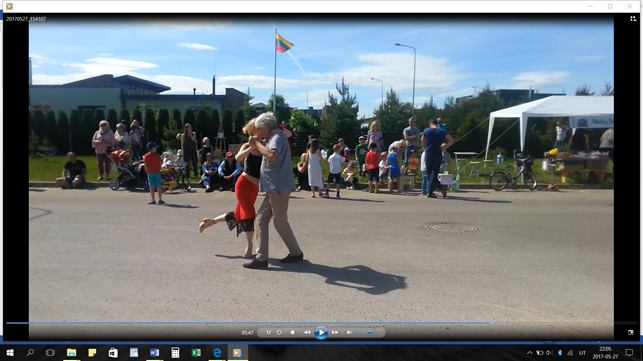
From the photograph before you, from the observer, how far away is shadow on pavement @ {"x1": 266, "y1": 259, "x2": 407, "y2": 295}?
3.41 meters

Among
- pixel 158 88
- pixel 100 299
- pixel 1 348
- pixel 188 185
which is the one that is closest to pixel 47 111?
pixel 158 88

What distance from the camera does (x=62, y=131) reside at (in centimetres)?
266

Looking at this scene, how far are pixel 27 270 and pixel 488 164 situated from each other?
10043 millimetres

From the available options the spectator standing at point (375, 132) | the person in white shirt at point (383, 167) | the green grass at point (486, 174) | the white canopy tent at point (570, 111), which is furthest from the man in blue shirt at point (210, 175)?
the white canopy tent at point (570, 111)

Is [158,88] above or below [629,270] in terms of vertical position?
above

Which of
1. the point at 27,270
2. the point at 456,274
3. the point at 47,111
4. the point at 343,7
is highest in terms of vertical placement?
the point at 343,7

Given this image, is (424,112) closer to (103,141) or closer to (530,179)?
(103,141)

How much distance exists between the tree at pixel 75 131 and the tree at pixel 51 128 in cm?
27

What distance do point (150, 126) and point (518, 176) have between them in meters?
8.15

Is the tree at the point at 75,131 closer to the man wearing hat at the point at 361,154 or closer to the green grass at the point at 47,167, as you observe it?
the green grass at the point at 47,167

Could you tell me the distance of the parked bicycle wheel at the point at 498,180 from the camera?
34.5ft

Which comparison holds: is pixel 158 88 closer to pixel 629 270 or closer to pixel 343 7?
pixel 343 7

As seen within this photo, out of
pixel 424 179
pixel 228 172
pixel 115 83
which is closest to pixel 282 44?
pixel 115 83

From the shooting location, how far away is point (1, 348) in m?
1.52
